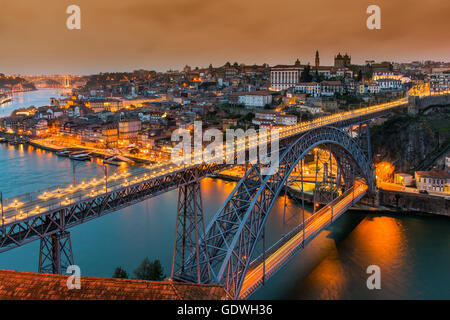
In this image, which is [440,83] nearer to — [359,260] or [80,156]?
[359,260]

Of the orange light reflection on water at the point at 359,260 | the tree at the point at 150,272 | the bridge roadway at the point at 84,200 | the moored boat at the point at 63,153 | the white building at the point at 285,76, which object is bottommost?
the orange light reflection on water at the point at 359,260

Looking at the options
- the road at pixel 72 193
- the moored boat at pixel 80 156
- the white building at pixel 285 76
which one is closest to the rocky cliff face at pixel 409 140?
the road at pixel 72 193

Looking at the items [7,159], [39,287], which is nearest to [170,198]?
[39,287]

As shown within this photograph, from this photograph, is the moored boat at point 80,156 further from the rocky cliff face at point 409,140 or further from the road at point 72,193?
the road at point 72,193

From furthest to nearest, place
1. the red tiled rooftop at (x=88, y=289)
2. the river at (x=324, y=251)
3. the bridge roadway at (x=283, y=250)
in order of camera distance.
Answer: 1. the river at (x=324, y=251)
2. the bridge roadway at (x=283, y=250)
3. the red tiled rooftop at (x=88, y=289)

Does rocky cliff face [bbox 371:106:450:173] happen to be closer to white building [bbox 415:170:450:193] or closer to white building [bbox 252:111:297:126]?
white building [bbox 415:170:450:193]

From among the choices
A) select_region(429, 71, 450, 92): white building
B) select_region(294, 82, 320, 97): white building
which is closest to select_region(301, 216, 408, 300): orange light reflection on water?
select_region(429, 71, 450, 92): white building
